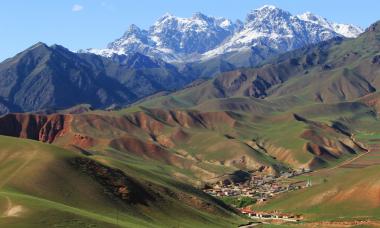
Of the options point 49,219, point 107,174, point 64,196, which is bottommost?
point 49,219

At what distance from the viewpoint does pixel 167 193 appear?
199750 millimetres

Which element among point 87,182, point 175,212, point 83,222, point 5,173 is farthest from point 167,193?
point 83,222

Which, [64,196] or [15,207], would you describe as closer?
[15,207]

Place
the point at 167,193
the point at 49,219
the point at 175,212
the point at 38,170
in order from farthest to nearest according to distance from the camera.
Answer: the point at 167,193
the point at 175,212
the point at 38,170
the point at 49,219

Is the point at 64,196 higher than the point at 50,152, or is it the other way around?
the point at 50,152

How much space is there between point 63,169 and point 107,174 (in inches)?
531

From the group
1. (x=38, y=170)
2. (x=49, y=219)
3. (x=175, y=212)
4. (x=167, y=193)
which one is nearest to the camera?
(x=49, y=219)

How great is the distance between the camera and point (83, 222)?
5285 inches

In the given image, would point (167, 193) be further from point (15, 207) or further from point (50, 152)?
Result: point (15, 207)

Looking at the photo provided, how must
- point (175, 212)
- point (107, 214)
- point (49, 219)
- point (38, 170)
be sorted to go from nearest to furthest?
point (49, 219)
point (107, 214)
point (38, 170)
point (175, 212)

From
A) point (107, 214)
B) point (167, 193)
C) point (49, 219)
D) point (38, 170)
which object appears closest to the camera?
point (49, 219)

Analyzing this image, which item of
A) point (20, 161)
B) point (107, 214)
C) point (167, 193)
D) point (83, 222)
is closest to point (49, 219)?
point (83, 222)

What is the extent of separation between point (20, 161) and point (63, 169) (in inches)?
489

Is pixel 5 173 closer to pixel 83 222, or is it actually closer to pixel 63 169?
pixel 63 169
